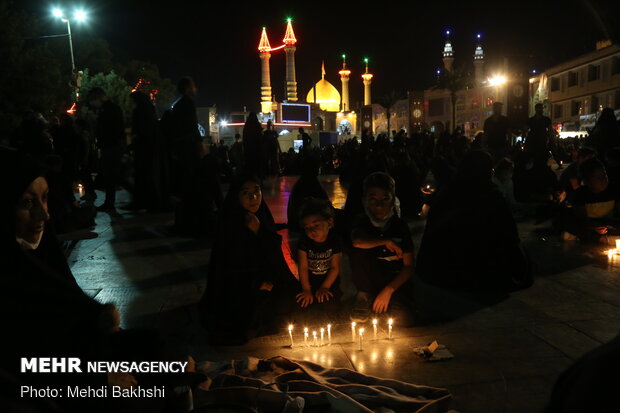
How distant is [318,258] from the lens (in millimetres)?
4230

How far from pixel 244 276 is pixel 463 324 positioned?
1.77 metres

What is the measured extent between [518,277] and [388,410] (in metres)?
2.84

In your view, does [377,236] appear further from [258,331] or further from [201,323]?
[201,323]

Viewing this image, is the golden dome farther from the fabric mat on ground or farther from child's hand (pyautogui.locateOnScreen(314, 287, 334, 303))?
the fabric mat on ground

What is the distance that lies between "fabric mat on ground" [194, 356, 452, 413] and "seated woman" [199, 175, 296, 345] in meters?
0.78

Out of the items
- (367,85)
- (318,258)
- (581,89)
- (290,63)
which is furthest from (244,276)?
(367,85)

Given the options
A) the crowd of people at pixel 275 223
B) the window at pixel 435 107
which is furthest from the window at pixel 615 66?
the window at pixel 435 107

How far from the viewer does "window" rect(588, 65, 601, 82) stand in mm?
36656

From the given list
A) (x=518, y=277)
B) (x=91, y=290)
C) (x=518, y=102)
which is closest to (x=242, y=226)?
(x=91, y=290)

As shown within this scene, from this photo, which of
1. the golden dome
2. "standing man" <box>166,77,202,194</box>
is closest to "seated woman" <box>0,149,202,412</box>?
"standing man" <box>166,77,202,194</box>

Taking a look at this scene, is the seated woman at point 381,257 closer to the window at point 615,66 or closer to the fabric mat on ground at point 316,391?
the fabric mat on ground at point 316,391

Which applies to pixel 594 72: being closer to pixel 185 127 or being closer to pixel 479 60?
pixel 185 127

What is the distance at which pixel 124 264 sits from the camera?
20.3ft

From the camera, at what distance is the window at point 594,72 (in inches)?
1443
